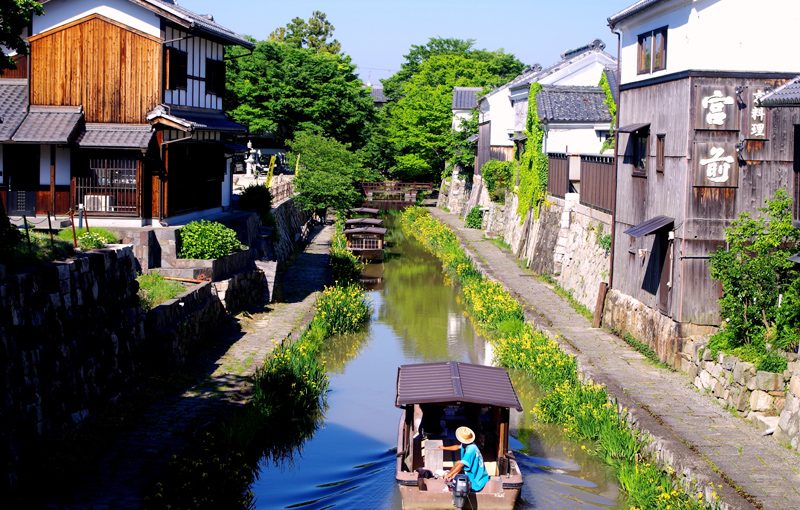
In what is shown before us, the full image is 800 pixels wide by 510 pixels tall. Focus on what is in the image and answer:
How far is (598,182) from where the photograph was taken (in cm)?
2689

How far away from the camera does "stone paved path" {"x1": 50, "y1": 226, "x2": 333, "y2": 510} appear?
1258 centimetres

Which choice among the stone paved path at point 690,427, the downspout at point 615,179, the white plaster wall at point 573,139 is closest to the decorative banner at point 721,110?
the stone paved path at point 690,427

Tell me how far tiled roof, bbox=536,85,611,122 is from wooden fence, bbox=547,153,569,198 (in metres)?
2.46

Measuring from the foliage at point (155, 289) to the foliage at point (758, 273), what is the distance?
10.9 metres

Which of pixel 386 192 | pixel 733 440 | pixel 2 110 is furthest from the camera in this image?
pixel 386 192

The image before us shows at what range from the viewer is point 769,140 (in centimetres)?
1830

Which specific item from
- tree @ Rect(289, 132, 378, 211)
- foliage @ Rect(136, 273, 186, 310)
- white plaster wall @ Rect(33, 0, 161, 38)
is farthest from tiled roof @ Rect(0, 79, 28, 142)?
tree @ Rect(289, 132, 378, 211)

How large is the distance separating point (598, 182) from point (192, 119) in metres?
11.6

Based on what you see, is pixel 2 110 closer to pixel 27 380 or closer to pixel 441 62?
pixel 27 380

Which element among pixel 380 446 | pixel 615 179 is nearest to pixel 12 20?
pixel 380 446

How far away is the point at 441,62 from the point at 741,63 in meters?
69.6

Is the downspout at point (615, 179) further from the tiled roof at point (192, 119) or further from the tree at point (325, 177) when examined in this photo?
the tree at point (325, 177)

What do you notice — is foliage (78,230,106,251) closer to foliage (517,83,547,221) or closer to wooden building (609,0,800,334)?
wooden building (609,0,800,334)

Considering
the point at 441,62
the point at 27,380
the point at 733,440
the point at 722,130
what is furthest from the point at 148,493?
the point at 441,62
